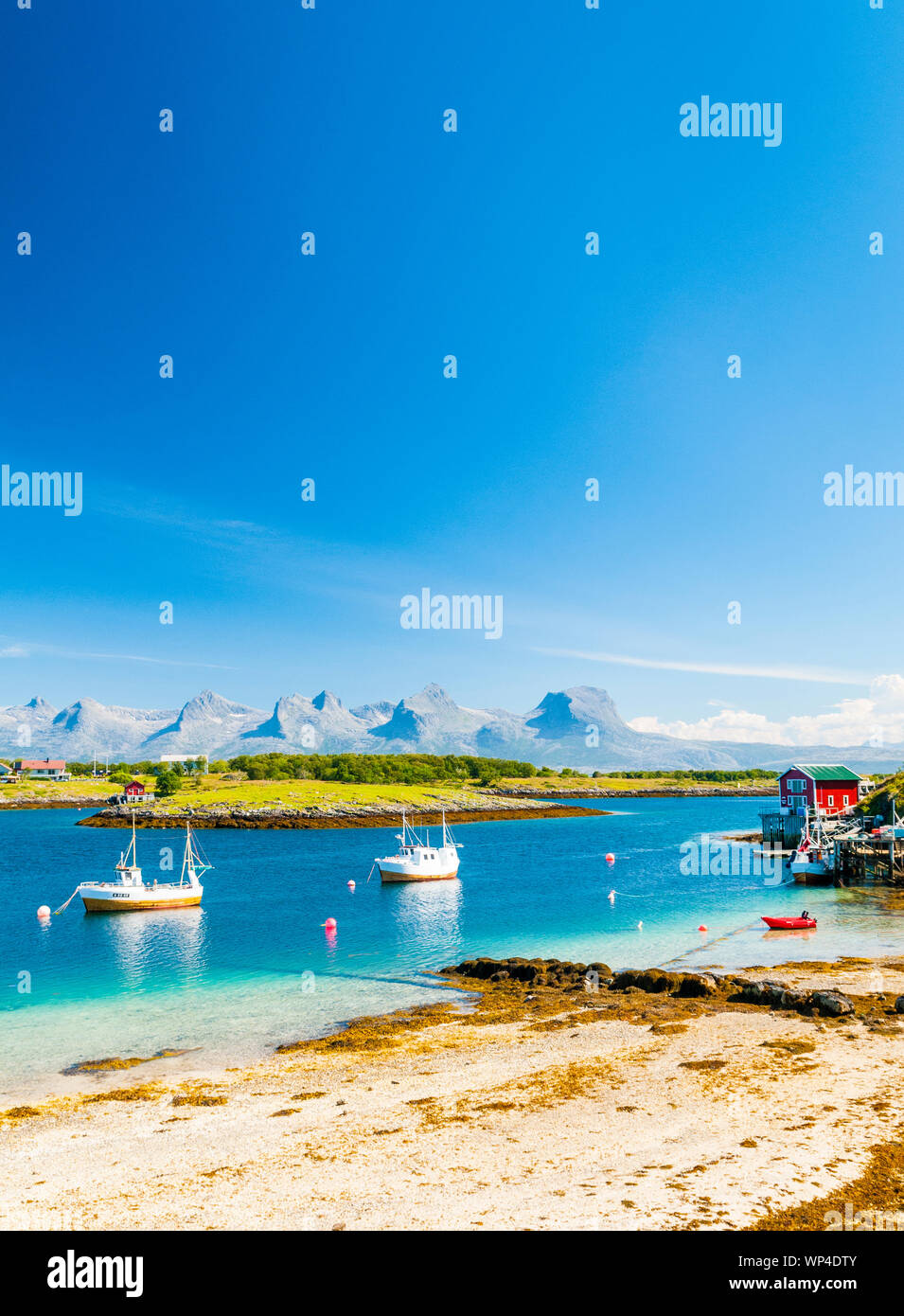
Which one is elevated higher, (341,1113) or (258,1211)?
(258,1211)

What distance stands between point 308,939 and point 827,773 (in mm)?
65101

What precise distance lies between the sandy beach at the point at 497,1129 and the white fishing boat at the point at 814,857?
4688cm

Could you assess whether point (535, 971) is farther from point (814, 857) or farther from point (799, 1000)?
point (814, 857)

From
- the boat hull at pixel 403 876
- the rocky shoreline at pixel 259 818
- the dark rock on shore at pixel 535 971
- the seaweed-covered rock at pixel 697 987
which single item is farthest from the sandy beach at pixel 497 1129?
the rocky shoreline at pixel 259 818

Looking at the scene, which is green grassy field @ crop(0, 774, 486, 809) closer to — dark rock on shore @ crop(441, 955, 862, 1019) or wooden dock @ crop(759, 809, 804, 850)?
wooden dock @ crop(759, 809, 804, 850)

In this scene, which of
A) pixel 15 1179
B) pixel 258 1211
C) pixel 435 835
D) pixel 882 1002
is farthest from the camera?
pixel 435 835

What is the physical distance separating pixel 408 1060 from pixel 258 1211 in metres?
11.4

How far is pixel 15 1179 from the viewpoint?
16.7m

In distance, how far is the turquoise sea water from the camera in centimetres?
3147

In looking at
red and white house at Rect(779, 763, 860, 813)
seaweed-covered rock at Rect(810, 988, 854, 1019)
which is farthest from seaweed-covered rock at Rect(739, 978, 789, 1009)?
red and white house at Rect(779, 763, 860, 813)

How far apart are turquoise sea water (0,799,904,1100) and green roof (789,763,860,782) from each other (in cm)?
1666

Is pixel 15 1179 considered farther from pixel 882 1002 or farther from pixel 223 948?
pixel 223 948

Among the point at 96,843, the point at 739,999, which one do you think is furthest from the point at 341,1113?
the point at 96,843
